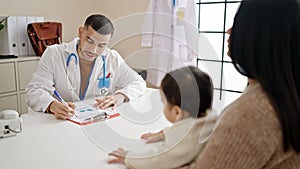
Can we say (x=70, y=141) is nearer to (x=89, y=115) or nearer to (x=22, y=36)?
(x=89, y=115)

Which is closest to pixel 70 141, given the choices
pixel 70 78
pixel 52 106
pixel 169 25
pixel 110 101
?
pixel 52 106

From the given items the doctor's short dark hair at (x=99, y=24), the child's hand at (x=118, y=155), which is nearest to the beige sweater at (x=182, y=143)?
the child's hand at (x=118, y=155)

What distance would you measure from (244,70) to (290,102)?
11 cm

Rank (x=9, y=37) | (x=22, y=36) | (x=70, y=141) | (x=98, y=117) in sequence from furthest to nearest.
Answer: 1. (x=22, y=36)
2. (x=9, y=37)
3. (x=98, y=117)
4. (x=70, y=141)

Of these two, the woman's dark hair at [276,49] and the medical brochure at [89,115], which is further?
the medical brochure at [89,115]

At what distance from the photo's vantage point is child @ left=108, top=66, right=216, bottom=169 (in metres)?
0.62

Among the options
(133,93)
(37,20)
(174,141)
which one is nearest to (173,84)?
(174,141)

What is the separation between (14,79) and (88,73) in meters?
1.05

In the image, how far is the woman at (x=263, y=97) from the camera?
0.53m

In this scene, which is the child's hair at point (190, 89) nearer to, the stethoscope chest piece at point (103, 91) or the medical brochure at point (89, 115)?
the medical brochure at point (89, 115)

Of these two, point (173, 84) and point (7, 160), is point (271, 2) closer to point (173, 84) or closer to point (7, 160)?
point (173, 84)

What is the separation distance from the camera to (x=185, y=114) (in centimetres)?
62

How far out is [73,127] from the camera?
1071 mm

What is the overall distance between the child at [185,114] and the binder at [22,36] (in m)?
2.27
